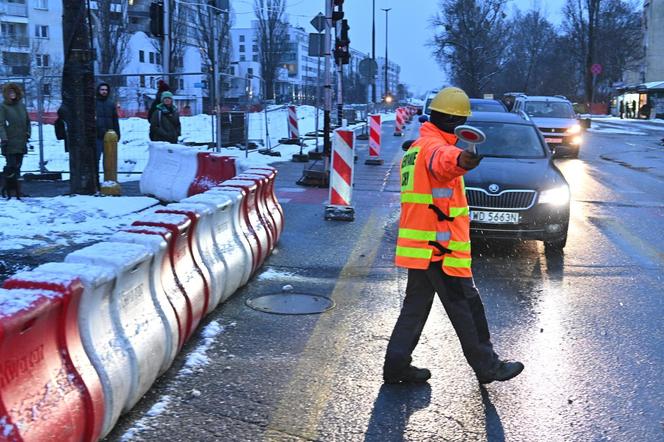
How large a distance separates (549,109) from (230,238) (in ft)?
69.4

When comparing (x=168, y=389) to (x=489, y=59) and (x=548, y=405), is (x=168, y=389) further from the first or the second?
(x=489, y=59)

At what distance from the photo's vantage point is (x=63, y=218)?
9.10 m

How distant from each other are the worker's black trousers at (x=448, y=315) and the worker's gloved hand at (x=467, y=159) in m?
0.67

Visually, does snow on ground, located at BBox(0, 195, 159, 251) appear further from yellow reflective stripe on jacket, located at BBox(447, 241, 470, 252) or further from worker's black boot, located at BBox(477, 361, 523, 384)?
worker's black boot, located at BBox(477, 361, 523, 384)

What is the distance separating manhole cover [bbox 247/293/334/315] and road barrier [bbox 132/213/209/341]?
2.60 feet

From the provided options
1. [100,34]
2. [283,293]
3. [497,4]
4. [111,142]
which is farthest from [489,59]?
[283,293]

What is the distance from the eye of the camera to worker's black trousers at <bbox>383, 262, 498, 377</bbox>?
406 centimetres

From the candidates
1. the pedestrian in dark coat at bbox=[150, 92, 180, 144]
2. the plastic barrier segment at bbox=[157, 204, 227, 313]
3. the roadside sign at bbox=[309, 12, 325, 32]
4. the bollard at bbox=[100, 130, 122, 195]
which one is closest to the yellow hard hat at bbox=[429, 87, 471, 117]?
the plastic barrier segment at bbox=[157, 204, 227, 313]

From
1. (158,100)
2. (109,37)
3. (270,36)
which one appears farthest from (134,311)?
(270,36)

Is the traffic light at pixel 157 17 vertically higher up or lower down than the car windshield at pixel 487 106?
higher up

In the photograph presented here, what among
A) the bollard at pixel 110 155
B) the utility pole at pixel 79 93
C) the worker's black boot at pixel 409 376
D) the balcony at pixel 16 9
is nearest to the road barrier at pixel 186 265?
the worker's black boot at pixel 409 376

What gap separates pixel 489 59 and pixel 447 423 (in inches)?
2994

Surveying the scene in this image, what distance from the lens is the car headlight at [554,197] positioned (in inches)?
311

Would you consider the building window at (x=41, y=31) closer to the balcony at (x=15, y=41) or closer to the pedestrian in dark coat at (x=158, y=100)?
the balcony at (x=15, y=41)
